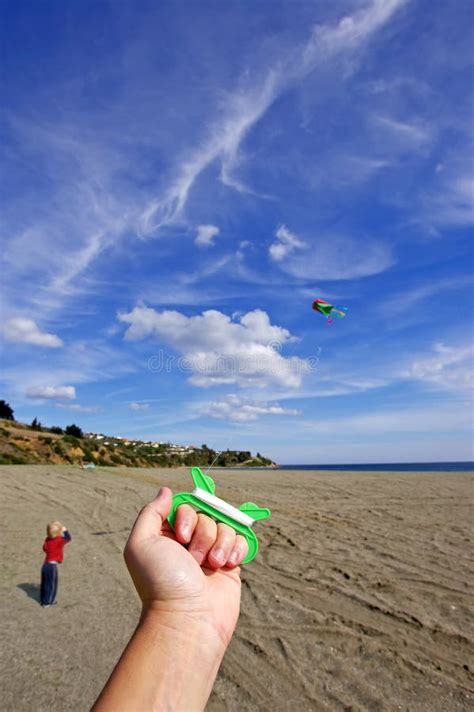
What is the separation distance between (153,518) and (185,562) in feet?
0.99

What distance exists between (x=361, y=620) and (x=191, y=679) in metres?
6.37

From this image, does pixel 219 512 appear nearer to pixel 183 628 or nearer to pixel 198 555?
pixel 198 555

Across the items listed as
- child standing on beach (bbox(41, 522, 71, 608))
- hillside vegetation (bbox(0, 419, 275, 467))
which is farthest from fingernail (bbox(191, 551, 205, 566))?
hillside vegetation (bbox(0, 419, 275, 467))

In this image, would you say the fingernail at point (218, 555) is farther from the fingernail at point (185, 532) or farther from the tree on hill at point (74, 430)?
the tree on hill at point (74, 430)

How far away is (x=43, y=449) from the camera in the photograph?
119 feet

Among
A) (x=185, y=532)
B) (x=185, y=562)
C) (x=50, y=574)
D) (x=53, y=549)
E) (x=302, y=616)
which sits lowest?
(x=302, y=616)

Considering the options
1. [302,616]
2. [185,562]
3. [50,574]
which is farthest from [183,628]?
[50,574]

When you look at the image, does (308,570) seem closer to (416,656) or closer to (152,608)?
(416,656)

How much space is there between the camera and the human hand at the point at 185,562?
2.38 m

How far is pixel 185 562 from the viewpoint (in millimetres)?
2510

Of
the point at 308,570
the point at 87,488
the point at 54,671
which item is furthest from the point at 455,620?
the point at 87,488

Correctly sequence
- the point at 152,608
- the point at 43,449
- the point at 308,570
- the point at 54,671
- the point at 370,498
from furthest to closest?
the point at 43,449
the point at 370,498
the point at 308,570
the point at 54,671
the point at 152,608

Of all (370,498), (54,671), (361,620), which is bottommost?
(54,671)

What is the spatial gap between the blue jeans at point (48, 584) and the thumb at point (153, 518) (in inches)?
279
